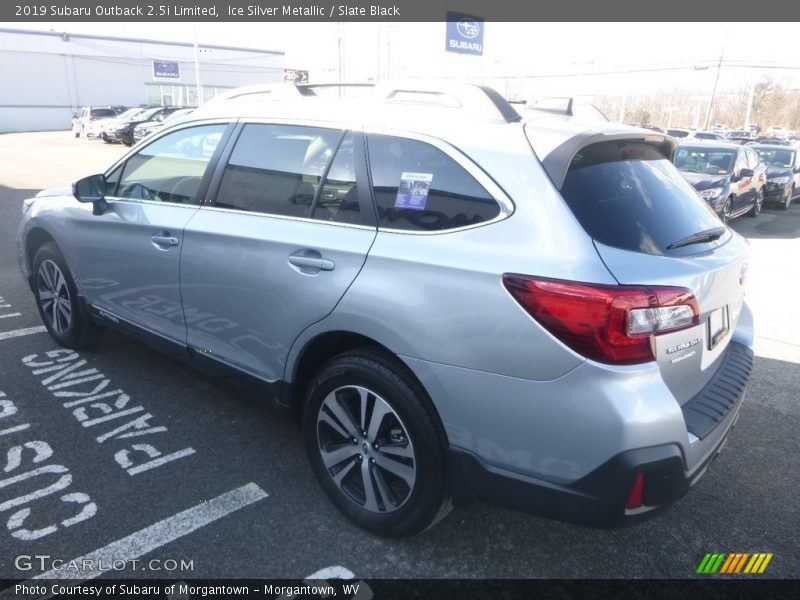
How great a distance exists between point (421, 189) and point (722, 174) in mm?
10488

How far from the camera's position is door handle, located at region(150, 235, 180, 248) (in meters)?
3.25

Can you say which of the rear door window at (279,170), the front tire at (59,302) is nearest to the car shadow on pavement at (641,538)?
the rear door window at (279,170)

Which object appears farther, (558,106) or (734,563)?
(558,106)

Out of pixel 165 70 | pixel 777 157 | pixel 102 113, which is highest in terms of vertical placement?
pixel 165 70

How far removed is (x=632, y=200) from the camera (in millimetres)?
2324

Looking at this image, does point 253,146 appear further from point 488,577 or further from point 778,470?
point 778,470

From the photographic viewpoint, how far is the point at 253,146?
3.08m

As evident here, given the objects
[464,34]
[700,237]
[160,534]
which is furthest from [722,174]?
[464,34]

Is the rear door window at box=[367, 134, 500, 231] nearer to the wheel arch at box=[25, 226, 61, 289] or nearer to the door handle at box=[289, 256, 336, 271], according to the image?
the door handle at box=[289, 256, 336, 271]

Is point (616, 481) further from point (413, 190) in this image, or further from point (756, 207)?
point (756, 207)

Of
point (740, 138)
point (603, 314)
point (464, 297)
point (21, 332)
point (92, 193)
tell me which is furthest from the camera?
point (740, 138)

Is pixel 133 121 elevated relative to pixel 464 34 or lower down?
lower down

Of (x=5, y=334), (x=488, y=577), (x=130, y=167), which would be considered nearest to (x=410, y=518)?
(x=488, y=577)

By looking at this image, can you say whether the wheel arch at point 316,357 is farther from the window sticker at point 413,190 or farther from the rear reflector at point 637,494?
the rear reflector at point 637,494
